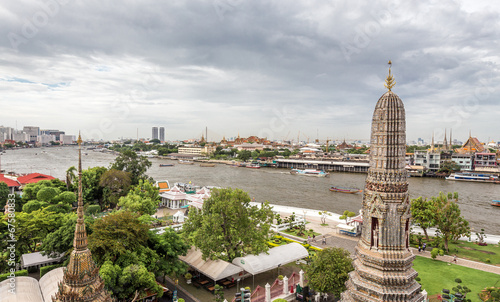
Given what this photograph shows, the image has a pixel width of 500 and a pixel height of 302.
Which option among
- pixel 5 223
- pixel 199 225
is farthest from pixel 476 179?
pixel 5 223

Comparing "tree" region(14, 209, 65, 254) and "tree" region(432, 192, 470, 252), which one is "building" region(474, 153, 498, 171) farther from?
"tree" region(14, 209, 65, 254)

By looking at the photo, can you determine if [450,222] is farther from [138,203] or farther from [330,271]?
[138,203]

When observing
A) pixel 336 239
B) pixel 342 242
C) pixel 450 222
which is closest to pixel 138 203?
pixel 336 239

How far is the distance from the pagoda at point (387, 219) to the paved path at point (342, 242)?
1299 centimetres

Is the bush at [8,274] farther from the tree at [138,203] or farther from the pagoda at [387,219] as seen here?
the pagoda at [387,219]

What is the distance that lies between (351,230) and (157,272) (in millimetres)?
17604

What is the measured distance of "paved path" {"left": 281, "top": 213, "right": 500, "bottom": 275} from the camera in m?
19.5

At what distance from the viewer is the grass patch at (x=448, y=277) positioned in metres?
16.5

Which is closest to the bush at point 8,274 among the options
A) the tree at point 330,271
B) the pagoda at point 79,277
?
the pagoda at point 79,277

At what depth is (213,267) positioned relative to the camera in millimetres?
16375

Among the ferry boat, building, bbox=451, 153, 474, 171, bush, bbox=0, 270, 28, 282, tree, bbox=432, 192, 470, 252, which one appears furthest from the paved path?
building, bbox=451, 153, 474, 171

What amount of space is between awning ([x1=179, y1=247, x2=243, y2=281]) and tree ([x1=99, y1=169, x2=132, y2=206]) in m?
18.9

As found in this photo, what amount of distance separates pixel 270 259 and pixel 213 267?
3.31 metres

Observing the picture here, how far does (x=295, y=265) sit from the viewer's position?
1959 centimetres
